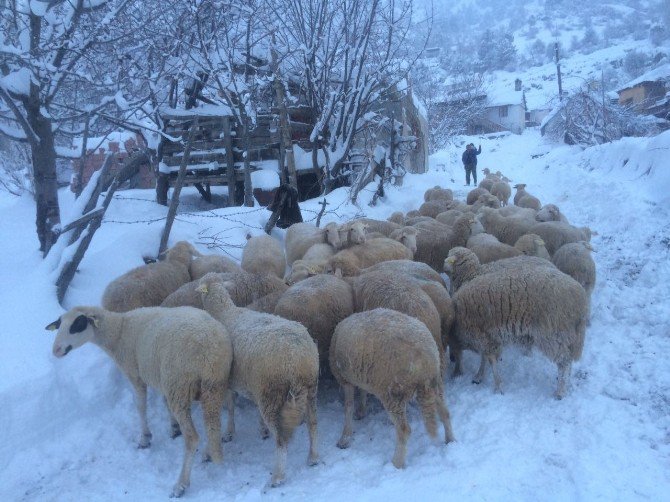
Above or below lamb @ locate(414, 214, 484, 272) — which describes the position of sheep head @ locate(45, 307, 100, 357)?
above

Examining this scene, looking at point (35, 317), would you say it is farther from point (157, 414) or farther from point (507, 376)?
point (507, 376)

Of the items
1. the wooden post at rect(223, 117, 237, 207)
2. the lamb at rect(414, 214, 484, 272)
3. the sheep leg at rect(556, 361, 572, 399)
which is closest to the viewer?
the sheep leg at rect(556, 361, 572, 399)

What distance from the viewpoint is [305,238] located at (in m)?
7.75

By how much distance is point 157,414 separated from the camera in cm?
444

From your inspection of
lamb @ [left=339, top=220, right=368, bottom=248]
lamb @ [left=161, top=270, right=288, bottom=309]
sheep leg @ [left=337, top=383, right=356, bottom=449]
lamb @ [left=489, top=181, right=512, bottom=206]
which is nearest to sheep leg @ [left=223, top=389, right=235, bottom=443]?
sheep leg @ [left=337, top=383, right=356, bottom=449]

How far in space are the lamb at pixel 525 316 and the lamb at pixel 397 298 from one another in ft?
1.23

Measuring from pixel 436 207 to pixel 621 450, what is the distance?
792 cm

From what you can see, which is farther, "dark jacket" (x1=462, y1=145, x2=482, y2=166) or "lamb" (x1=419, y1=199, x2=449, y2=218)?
"dark jacket" (x1=462, y1=145, x2=482, y2=166)

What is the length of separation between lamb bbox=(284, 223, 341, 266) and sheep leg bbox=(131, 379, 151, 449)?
3616mm

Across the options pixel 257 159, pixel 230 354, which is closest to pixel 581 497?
pixel 230 354

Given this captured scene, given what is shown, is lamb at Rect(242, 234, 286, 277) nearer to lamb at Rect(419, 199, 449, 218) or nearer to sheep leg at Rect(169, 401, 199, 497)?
sheep leg at Rect(169, 401, 199, 497)

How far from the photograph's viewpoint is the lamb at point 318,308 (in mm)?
Result: 4465

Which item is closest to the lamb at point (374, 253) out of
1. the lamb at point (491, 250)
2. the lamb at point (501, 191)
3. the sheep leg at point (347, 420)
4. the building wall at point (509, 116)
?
the lamb at point (491, 250)

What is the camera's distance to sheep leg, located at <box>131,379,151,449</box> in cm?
407
